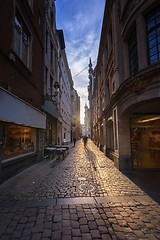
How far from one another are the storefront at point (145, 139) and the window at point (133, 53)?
266 cm

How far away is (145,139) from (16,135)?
30.2ft

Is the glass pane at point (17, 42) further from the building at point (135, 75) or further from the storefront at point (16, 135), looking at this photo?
the building at point (135, 75)

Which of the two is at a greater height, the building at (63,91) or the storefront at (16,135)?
the building at (63,91)

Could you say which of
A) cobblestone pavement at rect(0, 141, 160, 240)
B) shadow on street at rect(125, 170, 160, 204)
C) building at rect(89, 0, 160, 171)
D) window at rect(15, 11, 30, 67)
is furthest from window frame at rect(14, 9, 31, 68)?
shadow on street at rect(125, 170, 160, 204)

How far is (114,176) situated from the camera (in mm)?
A: 7328

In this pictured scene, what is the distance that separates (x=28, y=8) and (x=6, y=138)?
26.8 ft

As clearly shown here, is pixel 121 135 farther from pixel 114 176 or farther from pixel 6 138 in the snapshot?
pixel 6 138

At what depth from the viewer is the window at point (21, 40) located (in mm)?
8453

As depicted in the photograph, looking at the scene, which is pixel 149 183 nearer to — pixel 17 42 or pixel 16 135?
pixel 16 135

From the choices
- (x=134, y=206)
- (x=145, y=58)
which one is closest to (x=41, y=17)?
(x=145, y=58)

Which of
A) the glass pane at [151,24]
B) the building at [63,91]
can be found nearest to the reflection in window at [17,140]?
the glass pane at [151,24]

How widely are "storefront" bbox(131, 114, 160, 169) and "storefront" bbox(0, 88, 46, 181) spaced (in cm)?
618

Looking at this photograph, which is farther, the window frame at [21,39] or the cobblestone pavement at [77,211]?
the window frame at [21,39]

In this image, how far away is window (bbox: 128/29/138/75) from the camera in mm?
7929
